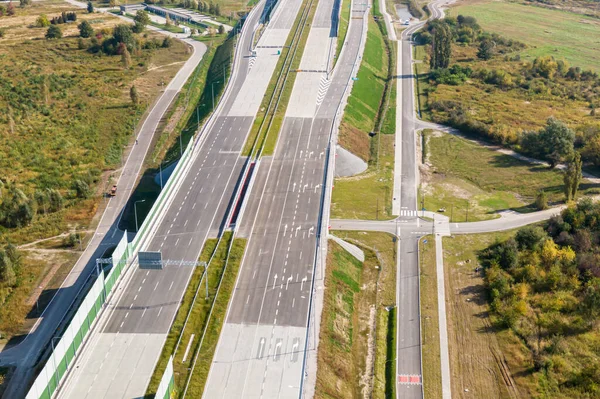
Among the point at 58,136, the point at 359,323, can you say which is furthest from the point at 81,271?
the point at 58,136

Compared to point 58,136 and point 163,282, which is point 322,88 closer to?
point 58,136

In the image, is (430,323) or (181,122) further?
(181,122)

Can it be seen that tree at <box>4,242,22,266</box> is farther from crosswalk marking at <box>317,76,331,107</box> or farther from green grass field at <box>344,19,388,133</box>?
crosswalk marking at <box>317,76,331,107</box>

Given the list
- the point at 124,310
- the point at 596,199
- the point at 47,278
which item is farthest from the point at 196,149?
the point at 596,199

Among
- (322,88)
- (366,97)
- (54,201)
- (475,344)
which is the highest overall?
(322,88)

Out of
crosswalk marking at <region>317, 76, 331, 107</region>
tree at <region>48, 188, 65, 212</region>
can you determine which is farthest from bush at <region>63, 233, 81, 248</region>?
crosswalk marking at <region>317, 76, 331, 107</region>

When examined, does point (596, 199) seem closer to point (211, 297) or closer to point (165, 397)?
point (211, 297)
